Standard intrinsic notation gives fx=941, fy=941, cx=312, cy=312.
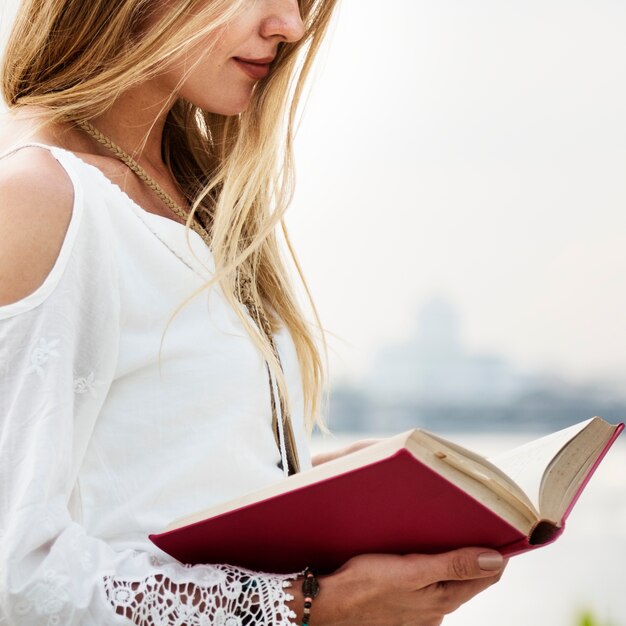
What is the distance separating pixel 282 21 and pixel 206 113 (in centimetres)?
29

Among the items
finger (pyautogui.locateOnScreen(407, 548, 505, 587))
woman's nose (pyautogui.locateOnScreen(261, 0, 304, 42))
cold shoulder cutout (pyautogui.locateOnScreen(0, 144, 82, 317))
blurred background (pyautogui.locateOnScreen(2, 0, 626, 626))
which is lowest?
blurred background (pyautogui.locateOnScreen(2, 0, 626, 626))

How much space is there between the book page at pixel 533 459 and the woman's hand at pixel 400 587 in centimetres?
6

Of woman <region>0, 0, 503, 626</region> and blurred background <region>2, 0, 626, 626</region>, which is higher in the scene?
woman <region>0, 0, 503, 626</region>

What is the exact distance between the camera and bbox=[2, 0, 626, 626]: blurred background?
531cm

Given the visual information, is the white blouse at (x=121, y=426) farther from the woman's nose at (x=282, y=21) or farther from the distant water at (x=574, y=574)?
the distant water at (x=574, y=574)

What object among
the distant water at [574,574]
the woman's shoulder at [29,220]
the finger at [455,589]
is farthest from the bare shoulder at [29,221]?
the distant water at [574,574]

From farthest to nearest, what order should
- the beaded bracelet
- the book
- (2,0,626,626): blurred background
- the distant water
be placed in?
(2,0,626,626): blurred background
the distant water
the beaded bracelet
the book

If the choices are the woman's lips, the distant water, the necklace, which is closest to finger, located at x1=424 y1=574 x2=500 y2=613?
the necklace

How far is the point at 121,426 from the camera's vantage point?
859 millimetres

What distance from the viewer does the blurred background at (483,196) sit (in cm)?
531

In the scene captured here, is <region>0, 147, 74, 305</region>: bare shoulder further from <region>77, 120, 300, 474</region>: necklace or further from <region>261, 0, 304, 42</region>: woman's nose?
<region>261, 0, 304, 42</region>: woman's nose

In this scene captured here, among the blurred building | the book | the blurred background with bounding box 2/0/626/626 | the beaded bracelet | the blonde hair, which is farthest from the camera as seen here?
the blurred building

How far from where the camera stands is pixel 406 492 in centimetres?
66

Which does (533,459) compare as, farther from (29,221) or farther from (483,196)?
(483,196)
